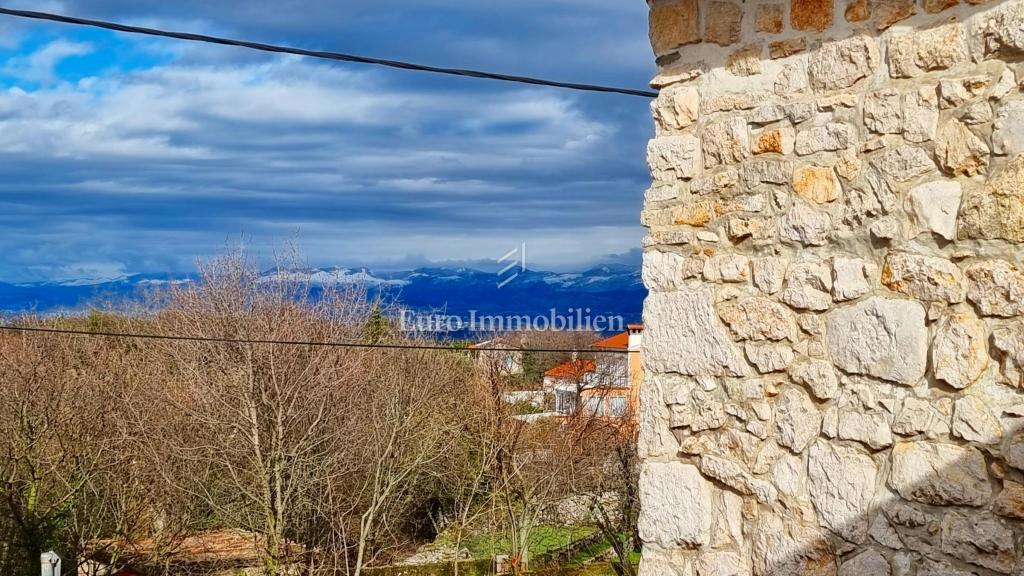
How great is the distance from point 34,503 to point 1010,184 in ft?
45.9

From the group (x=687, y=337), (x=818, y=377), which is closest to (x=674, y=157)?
(x=687, y=337)

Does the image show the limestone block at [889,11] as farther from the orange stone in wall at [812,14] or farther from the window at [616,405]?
the window at [616,405]

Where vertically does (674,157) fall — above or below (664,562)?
above

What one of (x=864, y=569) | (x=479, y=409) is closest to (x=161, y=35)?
(x=864, y=569)

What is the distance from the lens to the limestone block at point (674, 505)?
2.67 metres

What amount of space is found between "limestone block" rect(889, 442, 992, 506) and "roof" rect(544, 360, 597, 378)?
18121 mm

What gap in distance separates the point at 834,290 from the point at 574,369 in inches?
722

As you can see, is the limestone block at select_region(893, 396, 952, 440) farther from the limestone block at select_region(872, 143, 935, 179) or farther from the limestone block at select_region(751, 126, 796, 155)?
the limestone block at select_region(751, 126, 796, 155)

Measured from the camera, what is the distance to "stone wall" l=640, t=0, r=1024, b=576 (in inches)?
84.7

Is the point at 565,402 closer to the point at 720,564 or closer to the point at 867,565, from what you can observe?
the point at 720,564

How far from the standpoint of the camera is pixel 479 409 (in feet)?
60.5

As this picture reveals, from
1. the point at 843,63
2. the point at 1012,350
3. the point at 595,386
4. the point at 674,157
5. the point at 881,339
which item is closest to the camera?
the point at 1012,350

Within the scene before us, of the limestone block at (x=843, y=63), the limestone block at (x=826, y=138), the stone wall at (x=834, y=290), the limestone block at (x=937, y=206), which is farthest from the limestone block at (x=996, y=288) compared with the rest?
the limestone block at (x=843, y=63)

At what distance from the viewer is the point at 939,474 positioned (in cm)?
220
